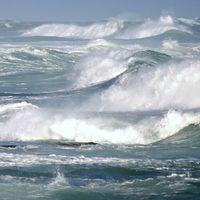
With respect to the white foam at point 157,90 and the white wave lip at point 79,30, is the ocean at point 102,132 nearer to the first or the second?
the white foam at point 157,90

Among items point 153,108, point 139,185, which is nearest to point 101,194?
point 139,185

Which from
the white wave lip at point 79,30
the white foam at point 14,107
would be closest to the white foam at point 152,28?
the white wave lip at point 79,30

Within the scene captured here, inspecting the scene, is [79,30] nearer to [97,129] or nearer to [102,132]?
[97,129]

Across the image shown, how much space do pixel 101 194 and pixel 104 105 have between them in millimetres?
16963

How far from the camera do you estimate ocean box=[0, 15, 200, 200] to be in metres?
15.8

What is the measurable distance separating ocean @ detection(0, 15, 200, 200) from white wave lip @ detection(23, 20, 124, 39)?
7977 centimetres

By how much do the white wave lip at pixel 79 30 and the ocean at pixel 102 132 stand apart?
3141 inches

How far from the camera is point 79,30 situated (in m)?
141

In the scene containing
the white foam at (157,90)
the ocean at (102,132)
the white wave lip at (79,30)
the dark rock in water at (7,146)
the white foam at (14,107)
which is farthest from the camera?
the white wave lip at (79,30)

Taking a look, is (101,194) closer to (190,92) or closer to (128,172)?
(128,172)

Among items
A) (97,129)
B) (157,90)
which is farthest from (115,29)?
(97,129)

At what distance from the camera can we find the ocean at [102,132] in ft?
51.9

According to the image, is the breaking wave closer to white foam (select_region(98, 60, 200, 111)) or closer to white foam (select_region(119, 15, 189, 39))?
white foam (select_region(119, 15, 189, 39))

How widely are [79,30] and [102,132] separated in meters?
116
